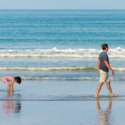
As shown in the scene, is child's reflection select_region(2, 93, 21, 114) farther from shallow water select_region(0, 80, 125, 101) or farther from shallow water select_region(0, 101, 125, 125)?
shallow water select_region(0, 80, 125, 101)

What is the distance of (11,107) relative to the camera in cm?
766

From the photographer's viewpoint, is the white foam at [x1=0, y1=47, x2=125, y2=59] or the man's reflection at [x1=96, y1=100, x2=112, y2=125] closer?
the man's reflection at [x1=96, y1=100, x2=112, y2=125]

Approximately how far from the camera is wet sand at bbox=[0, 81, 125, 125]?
6410mm

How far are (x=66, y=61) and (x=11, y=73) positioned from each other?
4847mm

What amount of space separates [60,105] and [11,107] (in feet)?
3.96

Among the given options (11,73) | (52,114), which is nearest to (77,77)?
(11,73)

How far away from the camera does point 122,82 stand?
11922mm

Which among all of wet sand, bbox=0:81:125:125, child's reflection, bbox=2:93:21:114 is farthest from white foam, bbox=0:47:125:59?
child's reflection, bbox=2:93:21:114

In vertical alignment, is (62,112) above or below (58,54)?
below

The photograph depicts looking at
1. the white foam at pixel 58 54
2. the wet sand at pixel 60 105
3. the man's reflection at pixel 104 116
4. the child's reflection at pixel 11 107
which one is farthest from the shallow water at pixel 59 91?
the white foam at pixel 58 54

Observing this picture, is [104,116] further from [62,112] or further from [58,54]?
[58,54]

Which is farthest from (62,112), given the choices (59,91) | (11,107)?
(59,91)

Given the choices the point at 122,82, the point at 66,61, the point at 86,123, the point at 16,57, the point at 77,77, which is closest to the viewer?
Result: the point at 86,123

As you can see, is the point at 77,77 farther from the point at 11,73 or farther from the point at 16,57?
the point at 16,57
